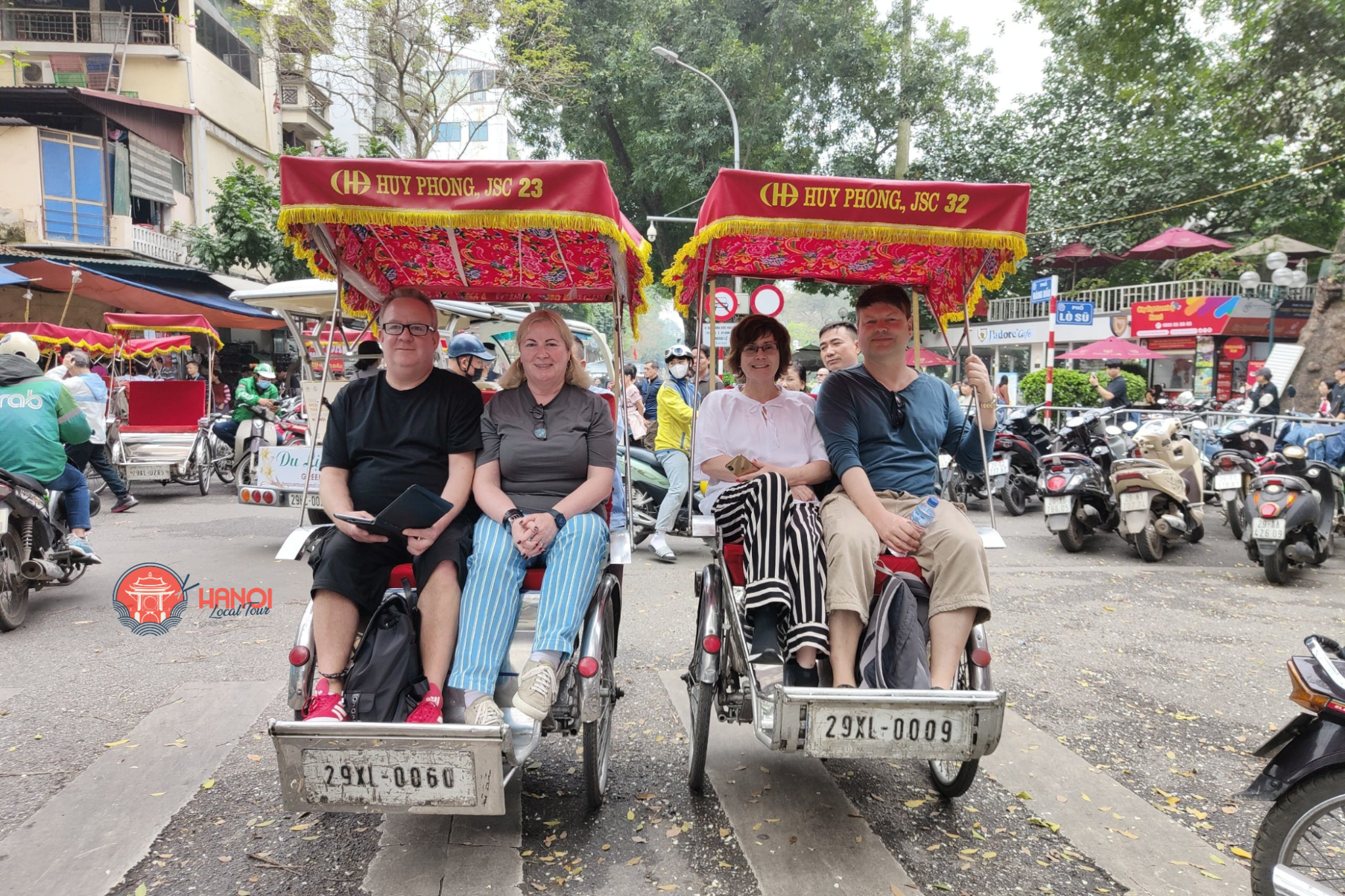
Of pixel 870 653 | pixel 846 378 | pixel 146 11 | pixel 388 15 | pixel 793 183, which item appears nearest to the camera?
pixel 870 653

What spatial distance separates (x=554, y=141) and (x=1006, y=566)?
22.1 m

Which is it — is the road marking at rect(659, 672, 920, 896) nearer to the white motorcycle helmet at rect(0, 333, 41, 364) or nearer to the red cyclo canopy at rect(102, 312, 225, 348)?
the white motorcycle helmet at rect(0, 333, 41, 364)

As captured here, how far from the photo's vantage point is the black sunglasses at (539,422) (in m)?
3.47

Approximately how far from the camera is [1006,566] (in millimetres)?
7457

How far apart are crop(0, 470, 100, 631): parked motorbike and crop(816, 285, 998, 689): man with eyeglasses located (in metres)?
5.27

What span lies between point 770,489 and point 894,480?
0.65m

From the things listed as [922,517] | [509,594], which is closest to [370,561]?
[509,594]

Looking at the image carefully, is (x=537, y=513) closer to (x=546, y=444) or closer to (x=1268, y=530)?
(x=546, y=444)

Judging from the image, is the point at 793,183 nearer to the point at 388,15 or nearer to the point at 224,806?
the point at 224,806

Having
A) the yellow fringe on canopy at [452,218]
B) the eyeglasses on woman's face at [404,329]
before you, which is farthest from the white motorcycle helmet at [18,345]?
the eyeglasses on woman's face at [404,329]

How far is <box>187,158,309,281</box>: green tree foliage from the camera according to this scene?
59.4ft

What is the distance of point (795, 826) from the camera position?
3088mm

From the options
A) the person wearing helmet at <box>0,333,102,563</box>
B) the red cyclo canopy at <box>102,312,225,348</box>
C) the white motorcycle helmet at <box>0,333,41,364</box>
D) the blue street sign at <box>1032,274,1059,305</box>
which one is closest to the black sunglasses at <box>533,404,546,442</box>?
the person wearing helmet at <box>0,333,102,563</box>

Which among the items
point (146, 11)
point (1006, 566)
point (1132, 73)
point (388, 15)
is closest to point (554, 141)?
point (388, 15)
